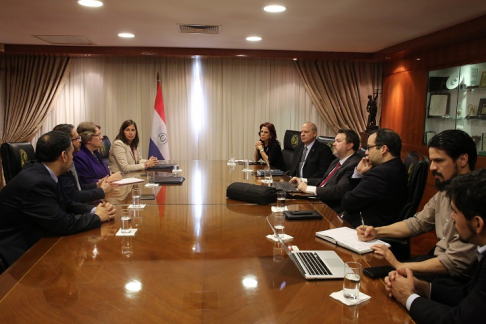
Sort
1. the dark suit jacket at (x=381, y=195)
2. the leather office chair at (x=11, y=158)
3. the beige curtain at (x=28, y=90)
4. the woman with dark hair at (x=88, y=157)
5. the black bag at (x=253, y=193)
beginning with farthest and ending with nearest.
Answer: the beige curtain at (x=28, y=90)
the woman with dark hair at (x=88, y=157)
the leather office chair at (x=11, y=158)
the black bag at (x=253, y=193)
the dark suit jacket at (x=381, y=195)

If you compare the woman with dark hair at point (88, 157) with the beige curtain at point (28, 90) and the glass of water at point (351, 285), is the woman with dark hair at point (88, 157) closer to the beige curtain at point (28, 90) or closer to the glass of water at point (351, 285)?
the glass of water at point (351, 285)

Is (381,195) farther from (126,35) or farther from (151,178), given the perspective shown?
(126,35)

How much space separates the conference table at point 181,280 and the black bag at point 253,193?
0.39m

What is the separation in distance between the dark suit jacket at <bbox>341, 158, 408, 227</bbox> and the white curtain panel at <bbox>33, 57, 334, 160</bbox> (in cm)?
392

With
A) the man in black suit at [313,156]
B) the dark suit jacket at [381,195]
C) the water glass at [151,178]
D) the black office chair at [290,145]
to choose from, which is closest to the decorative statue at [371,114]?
the black office chair at [290,145]

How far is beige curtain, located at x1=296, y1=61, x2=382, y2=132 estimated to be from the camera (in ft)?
20.5

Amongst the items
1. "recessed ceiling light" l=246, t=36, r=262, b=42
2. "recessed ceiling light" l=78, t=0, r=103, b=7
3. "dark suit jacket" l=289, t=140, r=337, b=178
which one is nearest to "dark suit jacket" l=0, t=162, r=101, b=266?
"recessed ceiling light" l=78, t=0, r=103, b=7

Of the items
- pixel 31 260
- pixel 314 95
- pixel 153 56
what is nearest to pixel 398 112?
pixel 314 95

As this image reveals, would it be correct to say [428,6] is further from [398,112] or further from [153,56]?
[153,56]

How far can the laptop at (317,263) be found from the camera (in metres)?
1.58

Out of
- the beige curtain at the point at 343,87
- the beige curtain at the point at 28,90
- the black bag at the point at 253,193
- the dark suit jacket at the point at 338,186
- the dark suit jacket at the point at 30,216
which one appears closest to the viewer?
the dark suit jacket at the point at 30,216

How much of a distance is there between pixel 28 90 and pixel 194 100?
248cm

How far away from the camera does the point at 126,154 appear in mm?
4414

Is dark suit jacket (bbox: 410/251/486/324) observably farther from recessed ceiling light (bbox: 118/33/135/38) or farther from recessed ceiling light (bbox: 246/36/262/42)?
recessed ceiling light (bbox: 118/33/135/38)
